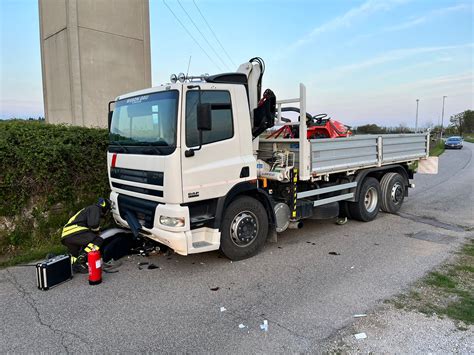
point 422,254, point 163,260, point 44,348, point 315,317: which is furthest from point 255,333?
point 422,254

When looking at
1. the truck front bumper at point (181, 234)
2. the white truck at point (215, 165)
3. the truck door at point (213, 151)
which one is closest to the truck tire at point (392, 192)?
the white truck at point (215, 165)

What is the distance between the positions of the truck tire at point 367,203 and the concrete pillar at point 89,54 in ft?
26.8

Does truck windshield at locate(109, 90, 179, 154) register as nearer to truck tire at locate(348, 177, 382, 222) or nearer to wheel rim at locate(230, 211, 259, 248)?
wheel rim at locate(230, 211, 259, 248)

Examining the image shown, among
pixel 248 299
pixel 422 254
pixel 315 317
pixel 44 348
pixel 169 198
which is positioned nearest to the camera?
pixel 44 348

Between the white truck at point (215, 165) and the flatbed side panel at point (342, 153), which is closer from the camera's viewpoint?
the white truck at point (215, 165)

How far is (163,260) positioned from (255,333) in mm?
2308

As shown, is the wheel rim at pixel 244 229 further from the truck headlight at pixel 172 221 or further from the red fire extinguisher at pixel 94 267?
the red fire extinguisher at pixel 94 267

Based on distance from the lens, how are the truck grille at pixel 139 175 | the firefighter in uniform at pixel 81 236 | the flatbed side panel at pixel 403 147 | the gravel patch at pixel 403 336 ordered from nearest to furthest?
the gravel patch at pixel 403 336 → the truck grille at pixel 139 175 → the firefighter in uniform at pixel 81 236 → the flatbed side panel at pixel 403 147

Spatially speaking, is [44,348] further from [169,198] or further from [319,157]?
[319,157]

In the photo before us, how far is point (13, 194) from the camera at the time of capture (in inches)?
215

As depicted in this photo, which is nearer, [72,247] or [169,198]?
[169,198]

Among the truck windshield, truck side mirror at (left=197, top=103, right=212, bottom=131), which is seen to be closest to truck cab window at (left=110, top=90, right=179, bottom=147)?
the truck windshield

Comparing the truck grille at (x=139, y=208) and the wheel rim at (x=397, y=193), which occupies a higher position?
the truck grille at (x=139, y=208)

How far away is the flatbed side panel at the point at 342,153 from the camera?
5.71m
